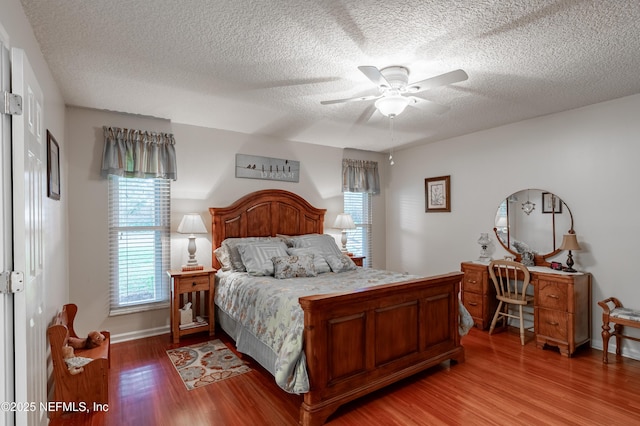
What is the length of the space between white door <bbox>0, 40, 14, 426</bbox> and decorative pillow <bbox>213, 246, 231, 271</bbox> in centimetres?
246

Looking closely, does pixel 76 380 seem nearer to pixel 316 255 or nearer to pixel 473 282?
pixel 316 255

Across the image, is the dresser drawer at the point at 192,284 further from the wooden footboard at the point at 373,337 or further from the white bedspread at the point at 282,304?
the wooden footboard at the point at 373,337

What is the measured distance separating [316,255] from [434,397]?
192 centimetres

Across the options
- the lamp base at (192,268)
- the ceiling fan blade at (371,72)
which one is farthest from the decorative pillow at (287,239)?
the ceiling fan blade at (371,72)

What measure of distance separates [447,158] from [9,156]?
4.82 metres

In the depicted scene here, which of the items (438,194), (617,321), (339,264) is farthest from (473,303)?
(339,264)

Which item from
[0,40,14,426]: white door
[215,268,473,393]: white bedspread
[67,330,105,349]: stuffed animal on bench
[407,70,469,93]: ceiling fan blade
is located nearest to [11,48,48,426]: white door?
[0,40,14,426]: white door

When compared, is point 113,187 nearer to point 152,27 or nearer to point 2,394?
point 152,27

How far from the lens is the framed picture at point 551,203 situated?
12.3 feet

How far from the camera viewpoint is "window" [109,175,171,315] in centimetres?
371

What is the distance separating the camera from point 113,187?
3.71 metres

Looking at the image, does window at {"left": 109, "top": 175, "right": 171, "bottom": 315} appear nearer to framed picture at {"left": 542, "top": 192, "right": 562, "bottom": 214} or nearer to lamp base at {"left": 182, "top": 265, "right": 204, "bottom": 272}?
lamp base at {"left": 182, "top": 265, "right": 204, "bottom": 272}

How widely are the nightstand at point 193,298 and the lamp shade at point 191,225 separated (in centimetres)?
45

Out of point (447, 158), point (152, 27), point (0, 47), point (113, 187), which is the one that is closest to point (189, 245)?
point (113, 187)
